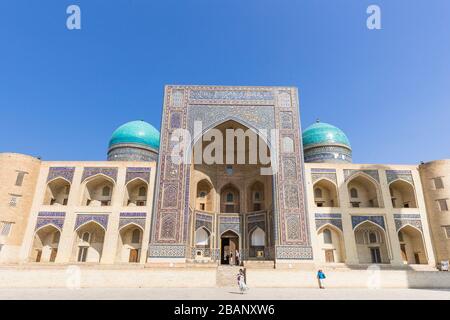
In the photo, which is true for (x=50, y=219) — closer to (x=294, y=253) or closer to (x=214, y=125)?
(x=214, y=125)

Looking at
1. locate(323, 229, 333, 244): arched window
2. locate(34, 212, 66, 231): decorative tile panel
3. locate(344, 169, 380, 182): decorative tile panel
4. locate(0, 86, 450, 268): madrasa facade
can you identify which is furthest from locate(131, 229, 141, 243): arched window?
locate(344, 169, 380, 182): decorative tile panel

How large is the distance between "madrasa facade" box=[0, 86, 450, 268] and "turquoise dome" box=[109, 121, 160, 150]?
17.0 feet

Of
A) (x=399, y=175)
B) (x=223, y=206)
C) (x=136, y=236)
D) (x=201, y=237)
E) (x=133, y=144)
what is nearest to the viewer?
(x=136, y=236)

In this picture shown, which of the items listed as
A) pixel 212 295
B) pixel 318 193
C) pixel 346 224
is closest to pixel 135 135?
pixel 318 193

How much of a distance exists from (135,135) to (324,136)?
50.0 feet

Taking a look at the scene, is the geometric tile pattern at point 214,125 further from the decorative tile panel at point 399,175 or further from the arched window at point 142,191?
the decorative tile panel at point 399,175

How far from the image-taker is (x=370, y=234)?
17688mm

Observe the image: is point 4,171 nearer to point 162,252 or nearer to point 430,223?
point 162,252

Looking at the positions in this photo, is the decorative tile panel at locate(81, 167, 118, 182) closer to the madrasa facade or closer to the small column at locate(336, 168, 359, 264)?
the madrasa facade

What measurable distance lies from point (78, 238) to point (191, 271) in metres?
8.88

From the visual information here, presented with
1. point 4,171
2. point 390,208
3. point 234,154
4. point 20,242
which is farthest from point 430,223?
point 4,171

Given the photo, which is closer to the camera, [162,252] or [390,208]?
[162,252]

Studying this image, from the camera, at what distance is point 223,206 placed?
66.5 ft

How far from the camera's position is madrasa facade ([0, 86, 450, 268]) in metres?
16.0
